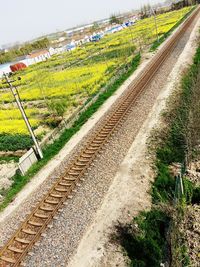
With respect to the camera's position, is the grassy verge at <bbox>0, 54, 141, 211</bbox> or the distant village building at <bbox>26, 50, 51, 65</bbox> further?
the distant village building at <bbox>26, 50, 51, 65</bbox>

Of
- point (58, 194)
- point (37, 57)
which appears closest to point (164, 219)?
point (58, 194)

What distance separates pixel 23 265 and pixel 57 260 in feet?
4.83

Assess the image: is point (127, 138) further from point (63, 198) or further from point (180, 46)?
point (180, 46)

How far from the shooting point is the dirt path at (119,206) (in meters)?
12.2

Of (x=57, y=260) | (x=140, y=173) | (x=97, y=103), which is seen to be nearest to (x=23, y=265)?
(x=57, y=260)

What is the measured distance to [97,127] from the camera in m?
24.7

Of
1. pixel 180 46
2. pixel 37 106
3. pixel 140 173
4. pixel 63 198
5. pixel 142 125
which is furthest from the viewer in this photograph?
pixel 180 46

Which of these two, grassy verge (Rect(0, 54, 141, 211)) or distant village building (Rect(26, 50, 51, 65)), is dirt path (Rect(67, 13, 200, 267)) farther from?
distant village building (Rect(26, 50, 51, 65))

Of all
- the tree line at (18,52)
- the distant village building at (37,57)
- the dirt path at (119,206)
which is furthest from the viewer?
the tree line at (18,52)

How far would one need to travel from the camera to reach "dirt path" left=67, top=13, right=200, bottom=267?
481 inches

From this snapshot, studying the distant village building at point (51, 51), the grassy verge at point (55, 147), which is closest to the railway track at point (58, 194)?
Result: the grassy verge at point (55, 147)

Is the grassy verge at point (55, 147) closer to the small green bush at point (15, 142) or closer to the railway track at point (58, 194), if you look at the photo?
the railway track at point (58, 194)

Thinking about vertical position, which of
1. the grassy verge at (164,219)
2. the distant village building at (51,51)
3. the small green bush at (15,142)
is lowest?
the distant village building at (51,51)

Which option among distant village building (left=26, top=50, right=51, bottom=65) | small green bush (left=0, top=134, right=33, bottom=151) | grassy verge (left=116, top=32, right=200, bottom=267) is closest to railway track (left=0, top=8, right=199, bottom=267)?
grassy verge (left=116, top=32, right=200, bottom=267)
